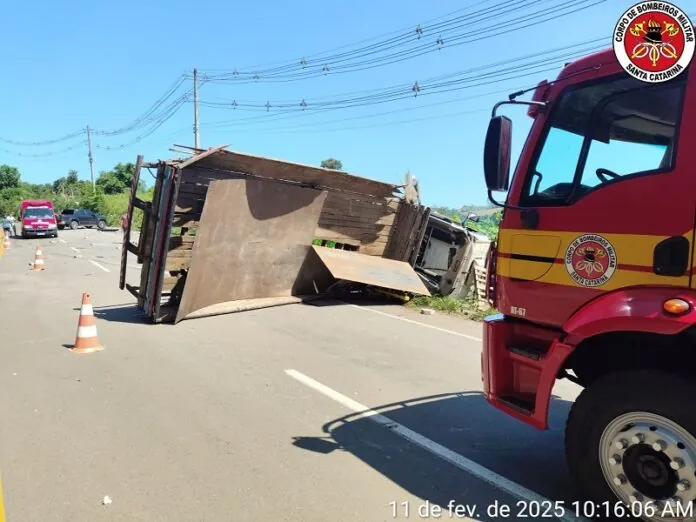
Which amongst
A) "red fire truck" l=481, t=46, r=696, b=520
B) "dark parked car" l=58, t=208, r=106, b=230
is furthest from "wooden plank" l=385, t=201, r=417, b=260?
"dark parked car" l=58, t=208, r=106, b=230

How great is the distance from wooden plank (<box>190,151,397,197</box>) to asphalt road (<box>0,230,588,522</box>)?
2.75 metres

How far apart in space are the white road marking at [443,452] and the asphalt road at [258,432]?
0.02 metres

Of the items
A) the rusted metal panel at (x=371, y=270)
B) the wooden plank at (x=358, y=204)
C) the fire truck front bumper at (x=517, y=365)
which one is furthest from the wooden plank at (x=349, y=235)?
the fire truck front bumper at (x=517, y=365)

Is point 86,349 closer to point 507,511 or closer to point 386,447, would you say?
point 386,447

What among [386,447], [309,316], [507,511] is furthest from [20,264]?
[507,511]

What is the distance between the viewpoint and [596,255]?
296 cm

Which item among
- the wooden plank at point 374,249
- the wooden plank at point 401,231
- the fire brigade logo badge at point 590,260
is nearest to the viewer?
the fire brigade logo badge at point 590,260

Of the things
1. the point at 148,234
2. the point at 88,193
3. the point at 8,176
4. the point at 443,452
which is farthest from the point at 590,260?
the point at 8,176

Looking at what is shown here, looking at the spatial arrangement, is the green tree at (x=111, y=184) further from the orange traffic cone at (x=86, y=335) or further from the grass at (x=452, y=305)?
the orange traffic cone at (x=86, y=335)

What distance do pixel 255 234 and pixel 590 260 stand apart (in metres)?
7.00

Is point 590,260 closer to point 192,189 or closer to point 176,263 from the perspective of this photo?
point 192,189

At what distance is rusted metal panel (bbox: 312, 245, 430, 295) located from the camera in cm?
1021

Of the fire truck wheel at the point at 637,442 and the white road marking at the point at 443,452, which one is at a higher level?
the fire truck wheel at the point at 637,442

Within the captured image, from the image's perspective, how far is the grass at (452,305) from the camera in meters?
10.5
